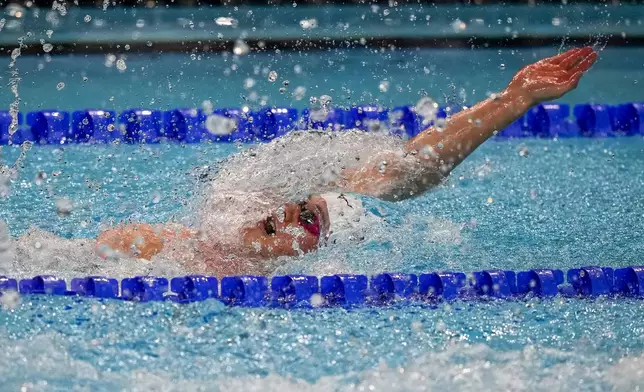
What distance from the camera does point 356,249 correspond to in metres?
2.46

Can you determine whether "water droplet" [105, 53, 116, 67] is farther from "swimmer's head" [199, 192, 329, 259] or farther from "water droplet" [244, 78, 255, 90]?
"swimmer's head" [199, 192, 329, 259]

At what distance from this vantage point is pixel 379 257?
2.45 meters

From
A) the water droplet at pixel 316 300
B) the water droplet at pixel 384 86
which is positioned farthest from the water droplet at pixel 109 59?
the water droplet at pixel 316 300

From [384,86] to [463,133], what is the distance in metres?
1.74

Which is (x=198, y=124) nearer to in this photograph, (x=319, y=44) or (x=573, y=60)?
(x=319, y=44)

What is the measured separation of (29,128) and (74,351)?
154 centimetres

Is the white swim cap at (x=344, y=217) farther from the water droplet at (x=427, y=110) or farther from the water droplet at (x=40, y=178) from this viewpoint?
the water droplet at (x=40, y=178)

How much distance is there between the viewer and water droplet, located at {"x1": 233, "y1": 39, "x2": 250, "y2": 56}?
13.9 ft

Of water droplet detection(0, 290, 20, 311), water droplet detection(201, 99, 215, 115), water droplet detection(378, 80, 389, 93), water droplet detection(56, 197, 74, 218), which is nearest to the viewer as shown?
water droplet detection(0, 290, 20, 311)

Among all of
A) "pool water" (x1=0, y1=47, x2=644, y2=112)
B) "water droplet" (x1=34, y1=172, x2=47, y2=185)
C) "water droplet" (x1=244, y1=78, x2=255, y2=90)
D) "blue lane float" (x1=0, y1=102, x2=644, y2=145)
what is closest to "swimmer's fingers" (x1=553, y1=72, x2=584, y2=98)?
"blue lane float" (x1=0, y1=102, x2=644, y2=145)

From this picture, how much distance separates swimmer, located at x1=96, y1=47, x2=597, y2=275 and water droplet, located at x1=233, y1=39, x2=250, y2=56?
6.46 feet

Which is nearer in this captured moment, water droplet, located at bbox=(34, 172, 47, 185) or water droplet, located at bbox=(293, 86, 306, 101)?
water droplet, located at bbox=(34, 172, 47, 185)

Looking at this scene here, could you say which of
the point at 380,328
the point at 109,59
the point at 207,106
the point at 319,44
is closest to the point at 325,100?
the point at 207,106

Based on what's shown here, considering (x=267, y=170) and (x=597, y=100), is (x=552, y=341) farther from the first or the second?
(x=597, y=100)
